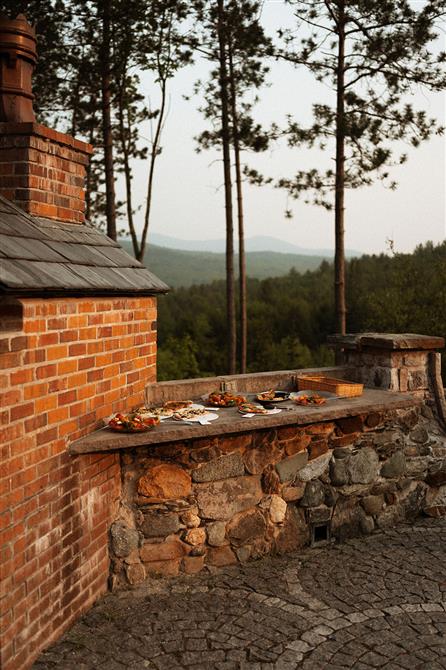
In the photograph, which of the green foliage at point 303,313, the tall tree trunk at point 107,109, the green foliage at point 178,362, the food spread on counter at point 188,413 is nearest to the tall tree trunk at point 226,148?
the tall tree trunk at point 107,109

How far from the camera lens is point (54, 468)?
3896 mm

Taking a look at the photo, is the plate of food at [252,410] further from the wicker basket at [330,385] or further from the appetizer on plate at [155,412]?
the wicker basket at [330,385]

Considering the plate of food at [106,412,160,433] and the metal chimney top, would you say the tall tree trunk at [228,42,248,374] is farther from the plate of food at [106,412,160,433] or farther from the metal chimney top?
the plate of food at [106,412,160,433]

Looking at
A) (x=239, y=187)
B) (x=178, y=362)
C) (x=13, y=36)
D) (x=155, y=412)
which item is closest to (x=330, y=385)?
(x=155, y=412)


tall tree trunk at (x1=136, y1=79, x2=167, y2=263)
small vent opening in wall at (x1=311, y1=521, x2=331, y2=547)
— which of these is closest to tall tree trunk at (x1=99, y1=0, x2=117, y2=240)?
tall tree trunk at (x1=136, y1=79, x2=167, y2=263)

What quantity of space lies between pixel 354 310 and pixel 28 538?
951 inches

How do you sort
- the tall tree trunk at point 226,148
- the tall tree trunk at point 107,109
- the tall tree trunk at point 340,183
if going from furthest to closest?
the tall tree trunk at point 226,148, the tall tree trunk at point 107,109, the tall tree trunk at point 340,183

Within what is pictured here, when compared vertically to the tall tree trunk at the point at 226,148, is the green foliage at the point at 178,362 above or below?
below

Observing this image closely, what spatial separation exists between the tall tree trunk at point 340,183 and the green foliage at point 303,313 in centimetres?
724

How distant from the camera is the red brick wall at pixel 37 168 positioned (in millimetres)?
4648

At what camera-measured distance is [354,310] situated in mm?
26750

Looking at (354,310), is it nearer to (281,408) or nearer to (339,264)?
(339,264)

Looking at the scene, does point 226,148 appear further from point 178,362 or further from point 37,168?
point 178,362

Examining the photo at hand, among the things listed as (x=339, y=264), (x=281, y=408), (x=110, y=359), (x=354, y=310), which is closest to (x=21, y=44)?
(x=110, y=359)
